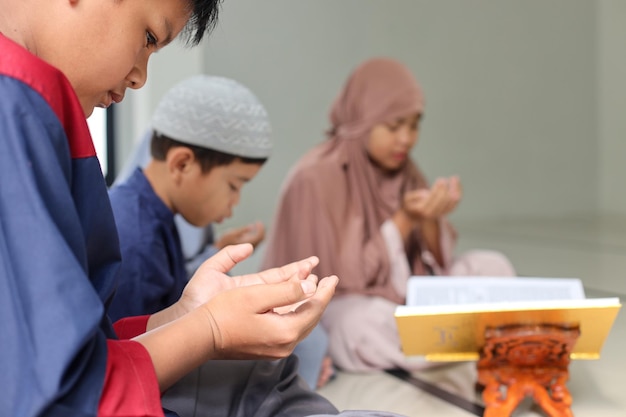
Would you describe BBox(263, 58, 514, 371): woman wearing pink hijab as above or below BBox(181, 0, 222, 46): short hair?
below

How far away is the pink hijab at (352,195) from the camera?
1.67 m

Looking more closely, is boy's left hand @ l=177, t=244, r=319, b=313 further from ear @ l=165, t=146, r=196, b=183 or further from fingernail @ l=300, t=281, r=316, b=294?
ear @ l=165, t=146, r=196, b=183

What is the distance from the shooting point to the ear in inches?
49.2

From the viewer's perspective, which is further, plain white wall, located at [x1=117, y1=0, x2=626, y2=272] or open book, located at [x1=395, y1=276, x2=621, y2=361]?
plain white wall, located at [x1=117, y1=0, x2=626, y2=272]

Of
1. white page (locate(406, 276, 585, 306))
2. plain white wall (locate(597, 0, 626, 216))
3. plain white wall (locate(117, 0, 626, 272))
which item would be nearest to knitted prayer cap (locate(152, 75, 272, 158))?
white page (locate(406, 276, 585, 306))

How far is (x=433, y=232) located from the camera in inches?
73.3

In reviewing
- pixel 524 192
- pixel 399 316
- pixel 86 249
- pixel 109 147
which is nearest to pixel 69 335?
pixel 86 249

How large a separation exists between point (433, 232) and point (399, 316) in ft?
2.77

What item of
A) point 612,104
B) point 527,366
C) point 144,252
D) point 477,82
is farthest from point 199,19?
point 612,104

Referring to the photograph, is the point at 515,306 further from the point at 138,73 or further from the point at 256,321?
the point at 138,73

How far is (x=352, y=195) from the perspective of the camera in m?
1.79

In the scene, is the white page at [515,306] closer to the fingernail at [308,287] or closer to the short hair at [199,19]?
the fingernail at [308,287]

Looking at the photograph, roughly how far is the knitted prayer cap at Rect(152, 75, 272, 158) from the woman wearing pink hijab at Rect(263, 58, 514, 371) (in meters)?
0.43

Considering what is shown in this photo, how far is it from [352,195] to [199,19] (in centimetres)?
111
